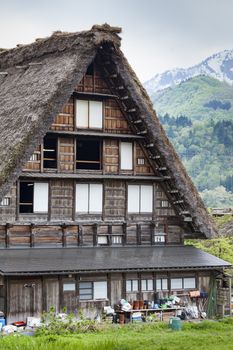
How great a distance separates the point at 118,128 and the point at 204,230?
5.93m

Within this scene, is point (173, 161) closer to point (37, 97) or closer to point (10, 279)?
point (37, 97)

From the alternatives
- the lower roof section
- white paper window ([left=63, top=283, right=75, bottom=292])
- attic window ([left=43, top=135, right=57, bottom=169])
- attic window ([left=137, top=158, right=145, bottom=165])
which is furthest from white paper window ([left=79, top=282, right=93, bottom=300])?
attic window ([left=137, top=158, right=145, bottom=165])

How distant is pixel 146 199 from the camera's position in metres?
34.2

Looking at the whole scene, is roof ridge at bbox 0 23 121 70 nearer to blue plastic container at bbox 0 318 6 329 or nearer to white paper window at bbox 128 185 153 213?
white paper window at bbox 128 185 153 213

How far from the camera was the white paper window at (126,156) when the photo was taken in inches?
1319

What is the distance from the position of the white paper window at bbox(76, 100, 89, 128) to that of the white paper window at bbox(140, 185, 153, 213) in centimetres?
399

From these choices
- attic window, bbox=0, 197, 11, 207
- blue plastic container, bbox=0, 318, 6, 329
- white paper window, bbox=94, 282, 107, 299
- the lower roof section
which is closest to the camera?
blue plastic container, bbox=0, 318, 6, 329

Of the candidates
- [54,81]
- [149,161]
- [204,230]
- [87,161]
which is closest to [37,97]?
[54,81]

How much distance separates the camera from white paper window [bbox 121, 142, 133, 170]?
33500mm

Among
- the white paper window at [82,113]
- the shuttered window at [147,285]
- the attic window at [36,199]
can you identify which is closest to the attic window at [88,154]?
the white paper window at [82,113]

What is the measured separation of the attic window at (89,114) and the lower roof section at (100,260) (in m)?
5.20

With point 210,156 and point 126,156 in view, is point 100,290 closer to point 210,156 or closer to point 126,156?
point 126,156

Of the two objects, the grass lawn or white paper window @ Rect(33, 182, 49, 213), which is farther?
white paper window @ Rect(33, 182, 49, 213)

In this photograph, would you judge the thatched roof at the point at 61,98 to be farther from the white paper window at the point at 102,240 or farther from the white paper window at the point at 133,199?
the white paper window at the point at 102,240
